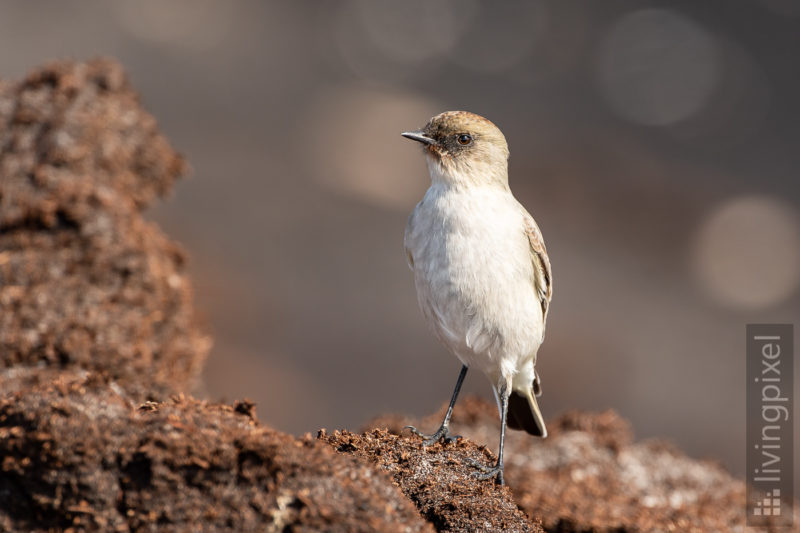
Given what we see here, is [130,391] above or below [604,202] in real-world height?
below

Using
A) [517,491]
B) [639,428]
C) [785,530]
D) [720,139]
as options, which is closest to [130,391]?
[517,491]

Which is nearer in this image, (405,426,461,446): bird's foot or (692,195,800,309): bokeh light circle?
(405,426,461,446): bird's foot

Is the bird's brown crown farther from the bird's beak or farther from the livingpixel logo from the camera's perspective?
the livingpixel logo

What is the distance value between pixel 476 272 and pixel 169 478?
2166mm

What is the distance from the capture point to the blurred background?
10891mm

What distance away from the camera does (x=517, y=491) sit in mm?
5566

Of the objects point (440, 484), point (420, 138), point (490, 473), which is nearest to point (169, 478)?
point (440, 484)

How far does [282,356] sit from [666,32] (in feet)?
34.2

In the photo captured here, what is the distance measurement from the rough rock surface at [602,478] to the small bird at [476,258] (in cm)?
105

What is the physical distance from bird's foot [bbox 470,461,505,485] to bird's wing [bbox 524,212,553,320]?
1.27 meters

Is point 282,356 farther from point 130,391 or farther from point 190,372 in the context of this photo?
point 130,391

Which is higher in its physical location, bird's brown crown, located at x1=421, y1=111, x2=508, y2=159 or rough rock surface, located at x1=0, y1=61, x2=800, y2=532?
bird's brown crown, located at x1=421, y1=111, x2=508, y2=159

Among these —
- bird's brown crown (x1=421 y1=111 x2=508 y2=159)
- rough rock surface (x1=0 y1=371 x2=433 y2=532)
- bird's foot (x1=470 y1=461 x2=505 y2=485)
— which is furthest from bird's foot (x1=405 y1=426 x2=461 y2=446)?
bird's brown crown (x1=421 y1=111 x2=508 y2=159)

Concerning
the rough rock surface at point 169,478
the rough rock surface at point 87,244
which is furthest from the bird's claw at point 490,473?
the rough rock surface at point 87,244
